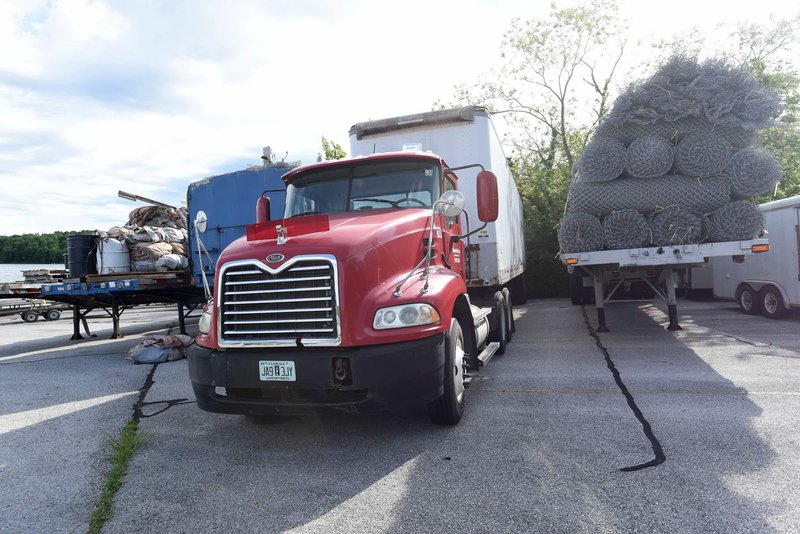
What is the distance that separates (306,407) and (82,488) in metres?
1.60

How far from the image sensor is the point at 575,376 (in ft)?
20.5

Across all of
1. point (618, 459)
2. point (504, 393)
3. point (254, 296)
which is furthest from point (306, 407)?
point (504, 393)

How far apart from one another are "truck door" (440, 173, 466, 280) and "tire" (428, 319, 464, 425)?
1.11 m

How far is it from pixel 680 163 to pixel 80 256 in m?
11.2

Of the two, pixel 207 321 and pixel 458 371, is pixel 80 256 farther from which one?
Answer: pixel 458 371

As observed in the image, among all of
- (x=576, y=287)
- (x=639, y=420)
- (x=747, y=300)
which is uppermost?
(x=576, y=287)

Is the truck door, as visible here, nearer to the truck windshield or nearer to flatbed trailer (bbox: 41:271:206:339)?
the truck windshield

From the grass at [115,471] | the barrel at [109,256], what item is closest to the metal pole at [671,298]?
the grass at [115,471]

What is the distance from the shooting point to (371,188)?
540 cm

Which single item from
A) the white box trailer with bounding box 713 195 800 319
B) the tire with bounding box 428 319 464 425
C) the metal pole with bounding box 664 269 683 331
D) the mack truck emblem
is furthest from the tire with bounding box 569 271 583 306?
the mack truck emblem

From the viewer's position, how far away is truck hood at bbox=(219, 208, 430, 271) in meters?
3.95

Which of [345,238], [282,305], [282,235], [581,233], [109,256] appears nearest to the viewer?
[282,305]

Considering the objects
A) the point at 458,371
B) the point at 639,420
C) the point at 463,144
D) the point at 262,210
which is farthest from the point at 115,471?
the point at 463,144

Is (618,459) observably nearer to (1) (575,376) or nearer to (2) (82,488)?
(1) (575,376)
